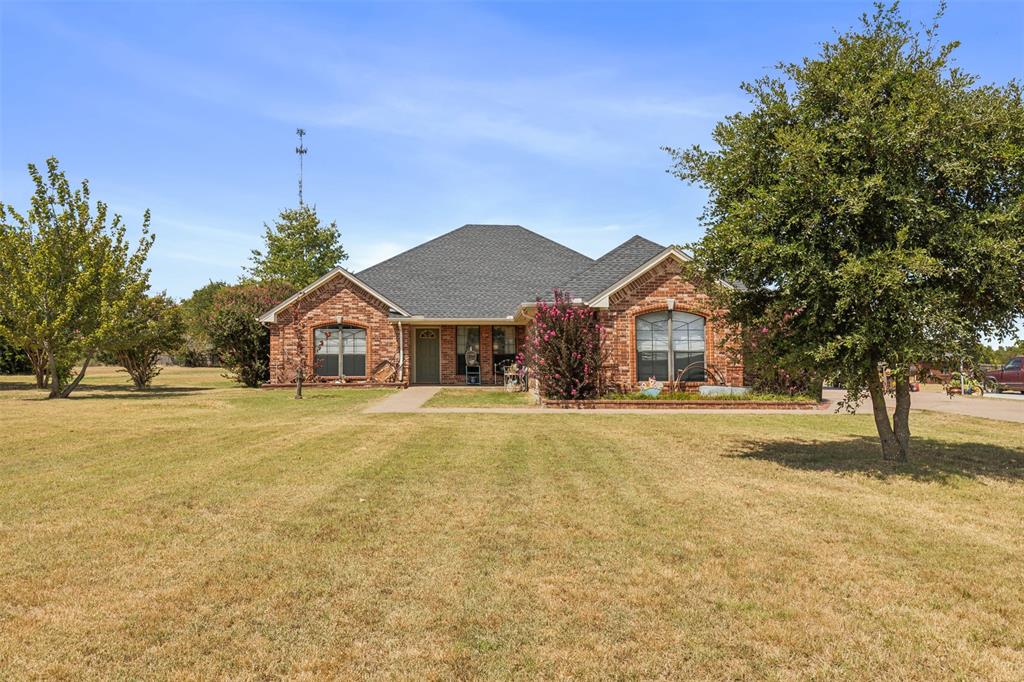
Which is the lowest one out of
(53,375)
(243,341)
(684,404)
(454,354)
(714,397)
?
(684,404)

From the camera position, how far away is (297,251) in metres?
52.9

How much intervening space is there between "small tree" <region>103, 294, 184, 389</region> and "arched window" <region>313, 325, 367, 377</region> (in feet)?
20.9

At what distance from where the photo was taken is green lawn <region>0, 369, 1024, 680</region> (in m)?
3.66

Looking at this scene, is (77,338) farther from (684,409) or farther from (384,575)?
(384,575)

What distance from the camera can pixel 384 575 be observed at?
4.87m

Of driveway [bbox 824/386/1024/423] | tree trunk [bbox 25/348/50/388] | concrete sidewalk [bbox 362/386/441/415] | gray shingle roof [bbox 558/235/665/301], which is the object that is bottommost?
driveway [bbox 824/386/1024/423]

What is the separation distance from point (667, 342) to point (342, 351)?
530 inches

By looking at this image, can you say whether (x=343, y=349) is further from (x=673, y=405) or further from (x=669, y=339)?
(x=673, y=405)

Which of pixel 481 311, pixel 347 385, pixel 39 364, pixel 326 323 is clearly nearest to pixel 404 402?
pixel 347 385

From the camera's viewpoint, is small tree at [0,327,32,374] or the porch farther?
small tree at [0,327,32,374]

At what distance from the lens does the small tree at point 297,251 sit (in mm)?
52281

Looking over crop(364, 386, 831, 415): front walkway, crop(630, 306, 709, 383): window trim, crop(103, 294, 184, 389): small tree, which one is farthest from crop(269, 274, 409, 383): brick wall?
crop(630, 306, 709, 383): window trim

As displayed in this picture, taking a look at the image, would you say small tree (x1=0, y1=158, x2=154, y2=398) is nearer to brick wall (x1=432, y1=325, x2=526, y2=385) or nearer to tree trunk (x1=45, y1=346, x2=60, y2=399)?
tree trunk (x1=45, y1=346, x2=60, y2=399)

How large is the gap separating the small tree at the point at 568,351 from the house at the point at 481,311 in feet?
4.02
